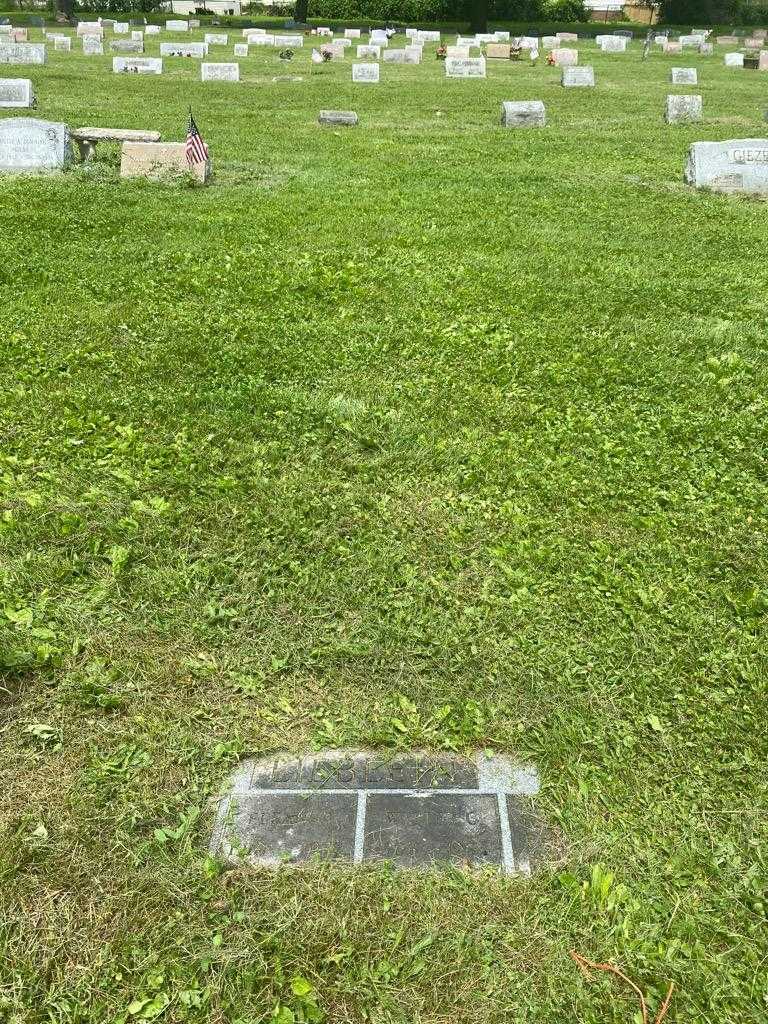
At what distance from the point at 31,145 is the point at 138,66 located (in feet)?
52.6

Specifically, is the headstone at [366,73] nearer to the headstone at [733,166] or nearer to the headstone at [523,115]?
the headstone at [523,115]

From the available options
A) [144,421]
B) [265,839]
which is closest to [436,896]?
[265,839]

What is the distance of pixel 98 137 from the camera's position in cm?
1244

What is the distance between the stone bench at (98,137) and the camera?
12.4 metres

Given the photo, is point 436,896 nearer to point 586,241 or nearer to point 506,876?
point 506,876

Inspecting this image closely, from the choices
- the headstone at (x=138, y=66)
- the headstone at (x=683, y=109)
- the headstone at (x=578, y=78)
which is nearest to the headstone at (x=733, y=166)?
the headstone at (x=683, y=109)

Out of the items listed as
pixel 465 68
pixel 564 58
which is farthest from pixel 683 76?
pixel 465 68

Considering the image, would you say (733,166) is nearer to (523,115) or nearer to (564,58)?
(523,115)

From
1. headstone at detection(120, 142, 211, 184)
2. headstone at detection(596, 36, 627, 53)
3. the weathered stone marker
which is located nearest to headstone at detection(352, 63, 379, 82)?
headstone at detection(120, 142, 211, 184)

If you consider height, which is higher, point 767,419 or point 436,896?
point 767,419

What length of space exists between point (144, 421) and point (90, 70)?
79.0 ft

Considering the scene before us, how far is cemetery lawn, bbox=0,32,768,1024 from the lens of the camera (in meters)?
2.69

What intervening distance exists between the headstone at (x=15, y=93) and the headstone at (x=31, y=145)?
23.2ft

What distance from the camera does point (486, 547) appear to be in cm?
457
